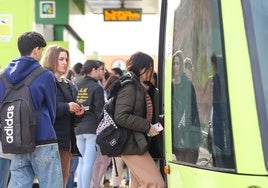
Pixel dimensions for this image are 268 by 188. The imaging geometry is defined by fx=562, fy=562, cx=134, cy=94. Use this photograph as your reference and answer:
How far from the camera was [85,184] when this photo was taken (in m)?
7.39

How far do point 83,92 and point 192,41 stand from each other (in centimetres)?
417

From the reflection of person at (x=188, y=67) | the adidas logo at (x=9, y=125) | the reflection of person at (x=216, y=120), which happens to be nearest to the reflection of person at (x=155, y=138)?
the adidas logo at (x=9, y=125)

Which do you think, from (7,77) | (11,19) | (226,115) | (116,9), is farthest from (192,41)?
(116,9)

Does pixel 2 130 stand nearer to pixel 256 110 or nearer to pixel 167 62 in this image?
pixel 167 62

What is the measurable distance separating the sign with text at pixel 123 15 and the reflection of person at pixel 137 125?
985 cm

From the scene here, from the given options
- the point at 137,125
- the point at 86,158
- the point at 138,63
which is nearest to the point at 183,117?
the point at 137,125

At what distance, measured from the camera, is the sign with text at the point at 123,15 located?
→ 15.0 meters

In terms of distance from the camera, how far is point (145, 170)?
16.7 feet

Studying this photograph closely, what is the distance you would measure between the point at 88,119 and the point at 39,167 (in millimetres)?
3072

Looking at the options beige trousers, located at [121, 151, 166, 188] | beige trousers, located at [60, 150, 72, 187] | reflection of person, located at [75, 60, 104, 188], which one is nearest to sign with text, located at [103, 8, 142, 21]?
reflection of person, located at [75, 60, 104, 188]

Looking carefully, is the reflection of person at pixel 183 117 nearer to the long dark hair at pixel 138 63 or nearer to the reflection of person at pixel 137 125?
the reflection of person at pixel 137 125

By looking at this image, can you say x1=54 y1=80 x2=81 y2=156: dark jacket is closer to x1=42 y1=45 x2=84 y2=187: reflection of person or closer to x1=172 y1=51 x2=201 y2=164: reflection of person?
x1=42 y1=45 x2=84 y2=187: reflection of person

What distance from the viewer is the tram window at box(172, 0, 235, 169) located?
315cm

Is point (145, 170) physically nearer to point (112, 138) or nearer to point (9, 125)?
point (112, 138)
